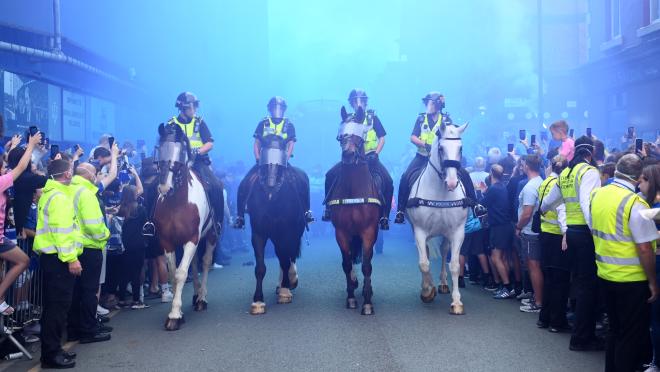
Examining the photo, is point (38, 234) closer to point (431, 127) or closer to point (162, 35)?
point (431, 127)

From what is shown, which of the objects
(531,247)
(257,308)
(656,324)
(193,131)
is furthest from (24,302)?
(656,324)

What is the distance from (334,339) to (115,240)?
13.1 ft

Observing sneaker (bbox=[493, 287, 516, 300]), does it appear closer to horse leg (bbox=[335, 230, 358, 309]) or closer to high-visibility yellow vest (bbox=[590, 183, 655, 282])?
horse leg (bbox=[335, 230, 358, 309])

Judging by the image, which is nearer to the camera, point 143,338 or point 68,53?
point 143,338

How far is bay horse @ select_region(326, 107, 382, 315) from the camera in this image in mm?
9633

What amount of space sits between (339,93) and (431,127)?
7017cm

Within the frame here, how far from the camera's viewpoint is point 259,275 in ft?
32.6

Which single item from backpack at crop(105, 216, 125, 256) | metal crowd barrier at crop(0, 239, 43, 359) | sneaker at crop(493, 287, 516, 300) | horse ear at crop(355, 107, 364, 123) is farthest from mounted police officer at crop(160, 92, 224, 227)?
sneaker at crop(493, 287, 516, 300)

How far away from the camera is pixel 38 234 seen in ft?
23.2

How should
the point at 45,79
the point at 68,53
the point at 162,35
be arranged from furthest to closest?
the point at 162,35
the point at 68,53
the point at 45,79

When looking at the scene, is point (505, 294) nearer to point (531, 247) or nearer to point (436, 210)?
point (531, 247)

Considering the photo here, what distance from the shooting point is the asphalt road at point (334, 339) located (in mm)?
6824

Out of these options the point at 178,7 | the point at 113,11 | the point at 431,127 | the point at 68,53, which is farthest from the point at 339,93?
the point at 431,127

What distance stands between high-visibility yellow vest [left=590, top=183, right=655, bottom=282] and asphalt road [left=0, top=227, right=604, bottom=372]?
4.45 ft
